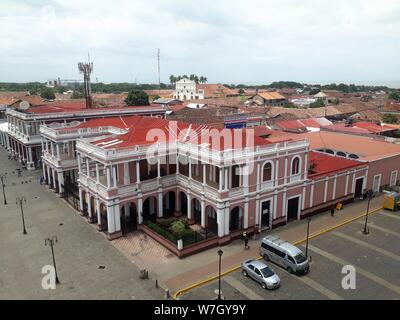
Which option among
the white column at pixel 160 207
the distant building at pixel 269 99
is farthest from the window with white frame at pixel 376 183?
the distant building at pixel 269 99

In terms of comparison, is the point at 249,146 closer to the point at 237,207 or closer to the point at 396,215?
the point at 237,207

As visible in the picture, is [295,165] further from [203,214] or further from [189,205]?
[189,205]

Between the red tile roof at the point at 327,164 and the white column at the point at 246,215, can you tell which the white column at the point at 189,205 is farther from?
the red tile roof at the point at 327,164

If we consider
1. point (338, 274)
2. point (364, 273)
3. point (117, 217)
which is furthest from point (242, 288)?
point (117, 217)

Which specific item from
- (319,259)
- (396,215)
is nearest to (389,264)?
(319,259)

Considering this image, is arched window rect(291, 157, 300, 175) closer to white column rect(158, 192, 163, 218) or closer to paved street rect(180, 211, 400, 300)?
paved street rect(180, 211, 400, 300)

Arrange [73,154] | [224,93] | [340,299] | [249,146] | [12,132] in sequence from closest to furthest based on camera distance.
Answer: [340,299] → [249,146] → [73,154] → [12,132] → [224,93]
